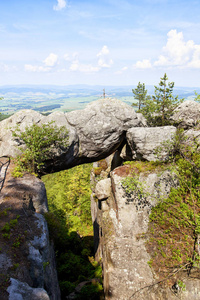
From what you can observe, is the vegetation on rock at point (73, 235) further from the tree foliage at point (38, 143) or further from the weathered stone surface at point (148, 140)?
the weathered stone surface at point (148, 140)

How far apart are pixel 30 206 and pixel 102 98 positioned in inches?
608

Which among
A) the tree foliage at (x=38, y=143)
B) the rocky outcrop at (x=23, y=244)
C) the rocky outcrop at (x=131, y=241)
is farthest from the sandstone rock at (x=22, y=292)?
the tree foliage at (x=38, y=143)

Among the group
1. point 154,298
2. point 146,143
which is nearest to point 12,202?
point 154,298

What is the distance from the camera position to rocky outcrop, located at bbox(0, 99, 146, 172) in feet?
60.7

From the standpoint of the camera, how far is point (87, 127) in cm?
1922

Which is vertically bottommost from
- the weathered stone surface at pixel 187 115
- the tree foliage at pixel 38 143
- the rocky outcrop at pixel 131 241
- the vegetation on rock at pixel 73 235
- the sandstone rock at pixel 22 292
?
the vegetation on rock at pixel 73 235

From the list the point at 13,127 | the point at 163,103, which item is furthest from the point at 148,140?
the point at 13,127

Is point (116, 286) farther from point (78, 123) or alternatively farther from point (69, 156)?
point (78, 123)

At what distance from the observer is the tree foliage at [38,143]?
53.2 ft

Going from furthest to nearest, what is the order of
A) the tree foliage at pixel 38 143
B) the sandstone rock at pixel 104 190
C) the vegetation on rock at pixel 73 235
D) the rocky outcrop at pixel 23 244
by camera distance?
1. the sandstone rock at pixel 104 190
2. the tree foliage at pixel 38 143
3. the vegetation on rock at pixel 73 235
4. the rocky outcrop at pixel 23 244

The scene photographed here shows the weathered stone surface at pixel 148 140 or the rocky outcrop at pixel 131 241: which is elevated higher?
the weathered stone surface at pixel 148 140

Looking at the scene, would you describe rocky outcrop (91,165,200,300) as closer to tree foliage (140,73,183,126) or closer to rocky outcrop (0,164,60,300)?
rocky outcrop (0,164,60,300)

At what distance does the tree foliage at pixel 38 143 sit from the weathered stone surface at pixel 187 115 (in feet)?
49.7

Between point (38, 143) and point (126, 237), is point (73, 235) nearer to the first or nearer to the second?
point (126, 237)
